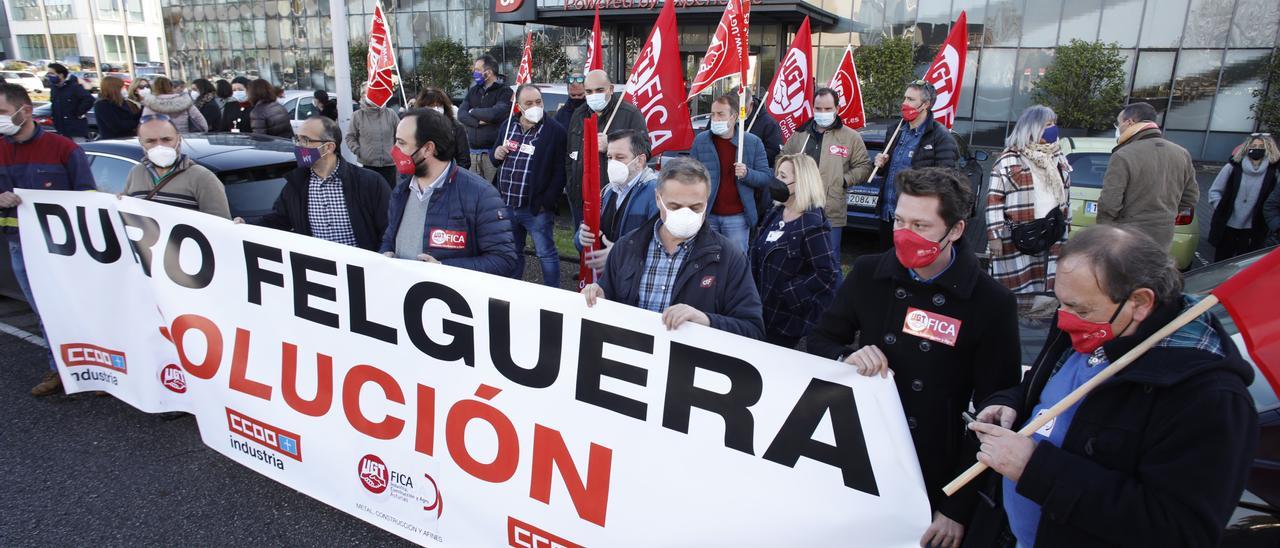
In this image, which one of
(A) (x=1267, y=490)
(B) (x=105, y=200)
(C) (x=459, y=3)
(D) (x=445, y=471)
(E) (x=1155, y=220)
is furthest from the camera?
(C) (x=459, y=3)

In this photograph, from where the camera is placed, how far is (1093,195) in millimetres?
7133

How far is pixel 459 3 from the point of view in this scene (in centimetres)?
2697

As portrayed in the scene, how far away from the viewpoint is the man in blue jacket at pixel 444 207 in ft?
11.9

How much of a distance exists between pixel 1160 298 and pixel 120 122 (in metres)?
12.0

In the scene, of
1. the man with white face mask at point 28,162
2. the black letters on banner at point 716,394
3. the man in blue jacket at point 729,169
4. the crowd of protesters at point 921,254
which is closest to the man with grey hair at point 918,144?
the crowd of protesters at point 921,254

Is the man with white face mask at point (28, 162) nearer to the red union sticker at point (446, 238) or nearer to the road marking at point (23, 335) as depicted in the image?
the road marking at point (23, 335)

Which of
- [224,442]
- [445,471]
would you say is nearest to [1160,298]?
[445,471]

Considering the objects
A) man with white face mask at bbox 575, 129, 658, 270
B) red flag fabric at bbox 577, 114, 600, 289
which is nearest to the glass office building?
man with white face mask at bbox 575, 129, 658, 270

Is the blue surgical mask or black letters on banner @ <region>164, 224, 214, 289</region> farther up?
the blue surgical mask

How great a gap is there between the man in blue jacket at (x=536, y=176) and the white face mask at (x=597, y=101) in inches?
13.4

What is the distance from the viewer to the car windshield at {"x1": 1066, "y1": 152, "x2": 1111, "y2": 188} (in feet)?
23.7

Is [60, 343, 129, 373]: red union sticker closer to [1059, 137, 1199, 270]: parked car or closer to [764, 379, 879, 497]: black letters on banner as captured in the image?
[764, 379, 879, 497]: black letters on banner

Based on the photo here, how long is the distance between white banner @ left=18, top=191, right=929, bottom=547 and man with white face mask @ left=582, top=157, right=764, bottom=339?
0.32m

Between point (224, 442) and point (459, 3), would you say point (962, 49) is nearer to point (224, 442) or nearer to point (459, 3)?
point (224, 442)
